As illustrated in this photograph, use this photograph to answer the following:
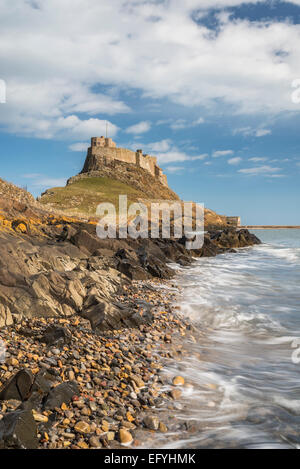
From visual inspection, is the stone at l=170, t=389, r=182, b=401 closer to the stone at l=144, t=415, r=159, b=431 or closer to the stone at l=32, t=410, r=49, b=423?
the stone at l=144, t=415, r=159, b=431

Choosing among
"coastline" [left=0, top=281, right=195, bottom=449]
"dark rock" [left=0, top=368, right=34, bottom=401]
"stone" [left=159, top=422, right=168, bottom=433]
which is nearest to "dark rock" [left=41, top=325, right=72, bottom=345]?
"coastline" [left=0, top=281, right=195, bottom=449]

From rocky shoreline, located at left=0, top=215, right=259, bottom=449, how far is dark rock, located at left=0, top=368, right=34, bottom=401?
13mm

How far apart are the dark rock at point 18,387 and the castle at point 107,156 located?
3890 inches

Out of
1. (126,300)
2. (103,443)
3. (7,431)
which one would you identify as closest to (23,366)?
(7,431)

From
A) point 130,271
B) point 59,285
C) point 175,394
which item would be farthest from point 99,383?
point 130,271

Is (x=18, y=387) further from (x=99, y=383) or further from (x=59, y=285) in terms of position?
(x=59, y=285)

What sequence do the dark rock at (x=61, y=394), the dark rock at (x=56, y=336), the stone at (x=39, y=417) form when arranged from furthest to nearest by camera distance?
the dark rock at (x=56, y=336), the dark rock at (x=61, y=394), the stone at (x=39, y=417)

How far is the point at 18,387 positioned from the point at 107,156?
10262 centimetres

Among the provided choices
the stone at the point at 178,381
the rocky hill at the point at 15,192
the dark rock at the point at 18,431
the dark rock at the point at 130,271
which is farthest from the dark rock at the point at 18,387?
the rocky hill at the point at 15,192

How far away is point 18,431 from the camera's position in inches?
140

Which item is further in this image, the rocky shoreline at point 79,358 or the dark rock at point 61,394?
the dark rock at point 61,394

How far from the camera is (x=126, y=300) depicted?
10.2 meters

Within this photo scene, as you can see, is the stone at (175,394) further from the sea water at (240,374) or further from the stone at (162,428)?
the stone at (162,428)

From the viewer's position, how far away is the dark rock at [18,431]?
11.5ft
